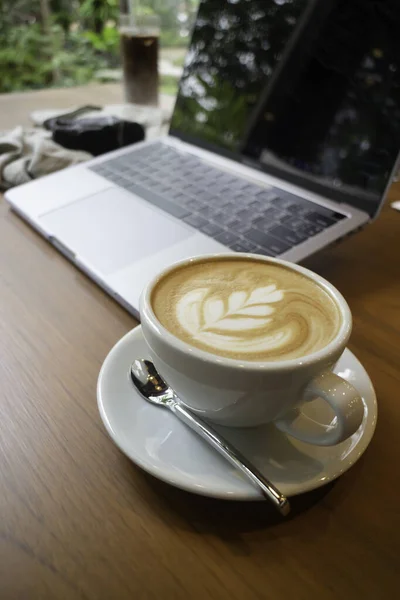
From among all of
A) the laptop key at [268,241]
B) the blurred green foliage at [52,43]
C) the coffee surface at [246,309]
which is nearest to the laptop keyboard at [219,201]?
the laptop key at [268,241]

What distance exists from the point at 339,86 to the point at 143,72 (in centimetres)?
58

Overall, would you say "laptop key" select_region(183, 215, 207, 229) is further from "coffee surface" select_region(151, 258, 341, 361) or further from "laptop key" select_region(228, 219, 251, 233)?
"coffee surface" select_region(151, 258, 341, 361)

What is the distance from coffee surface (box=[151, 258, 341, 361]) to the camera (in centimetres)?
32

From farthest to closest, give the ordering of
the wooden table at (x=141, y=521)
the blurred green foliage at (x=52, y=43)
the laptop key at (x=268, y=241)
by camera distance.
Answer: the blurred green foliage at (x=52, y=43)
the laptop key at (x=268, y=241)
the wooden table at (x=141, y=521)

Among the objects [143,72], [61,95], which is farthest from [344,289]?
[61,95]

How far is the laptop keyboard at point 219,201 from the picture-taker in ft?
1.82

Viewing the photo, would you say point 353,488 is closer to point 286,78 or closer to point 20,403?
point 20,403

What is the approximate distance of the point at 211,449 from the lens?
0.32 m

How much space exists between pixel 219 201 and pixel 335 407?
15.2 inches

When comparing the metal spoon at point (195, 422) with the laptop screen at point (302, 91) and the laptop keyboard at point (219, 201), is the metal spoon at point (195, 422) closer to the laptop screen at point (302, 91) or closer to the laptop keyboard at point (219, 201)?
the laptop keyboard at point (219, 201)

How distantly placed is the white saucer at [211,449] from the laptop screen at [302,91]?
0.32m

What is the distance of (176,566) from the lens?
0.28 metres

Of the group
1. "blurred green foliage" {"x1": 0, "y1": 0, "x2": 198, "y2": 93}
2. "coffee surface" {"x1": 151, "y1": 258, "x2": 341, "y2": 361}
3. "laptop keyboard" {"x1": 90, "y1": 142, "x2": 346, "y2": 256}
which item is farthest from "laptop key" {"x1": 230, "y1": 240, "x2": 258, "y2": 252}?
"blurred green foliage" {"x1": 0, "y1": 0, "x2": 198, "y2": 93}

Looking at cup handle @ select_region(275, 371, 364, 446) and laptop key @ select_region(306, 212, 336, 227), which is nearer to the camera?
cup handle @ select_region(275, 371, 364, 446)
